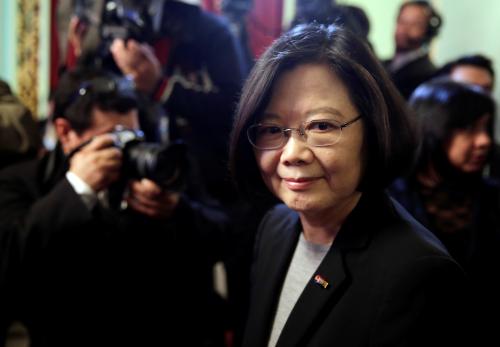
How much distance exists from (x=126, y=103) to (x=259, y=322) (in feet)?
2.76

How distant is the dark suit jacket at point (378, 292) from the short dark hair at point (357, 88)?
6 cm

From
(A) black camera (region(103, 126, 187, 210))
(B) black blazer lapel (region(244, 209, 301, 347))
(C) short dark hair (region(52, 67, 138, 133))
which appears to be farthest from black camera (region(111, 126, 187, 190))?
(B) black blazer lapel (region(244, 209, 301, 347))

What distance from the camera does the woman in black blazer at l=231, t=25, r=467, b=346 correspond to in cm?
69

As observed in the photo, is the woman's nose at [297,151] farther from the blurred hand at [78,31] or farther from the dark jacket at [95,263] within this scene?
the blurred hand at [78,31]

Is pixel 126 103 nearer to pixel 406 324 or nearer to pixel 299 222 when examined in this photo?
pixel 299 222

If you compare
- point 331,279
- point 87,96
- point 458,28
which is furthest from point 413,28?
point 331,279

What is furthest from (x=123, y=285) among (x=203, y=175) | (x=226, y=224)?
(x=203, y=175)

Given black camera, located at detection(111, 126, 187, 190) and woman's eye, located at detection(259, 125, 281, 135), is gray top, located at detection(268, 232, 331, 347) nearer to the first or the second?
woman's eye, located at detection(259, 125, 281, 135)

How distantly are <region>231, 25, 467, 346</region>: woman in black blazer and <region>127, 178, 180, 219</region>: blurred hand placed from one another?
0.56m

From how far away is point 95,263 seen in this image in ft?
4.60

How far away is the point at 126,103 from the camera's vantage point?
1.53m

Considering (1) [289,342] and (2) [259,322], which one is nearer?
(1) [289,342]

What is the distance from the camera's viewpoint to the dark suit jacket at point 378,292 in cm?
68

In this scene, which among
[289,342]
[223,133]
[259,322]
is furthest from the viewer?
[223,133]
